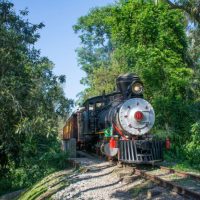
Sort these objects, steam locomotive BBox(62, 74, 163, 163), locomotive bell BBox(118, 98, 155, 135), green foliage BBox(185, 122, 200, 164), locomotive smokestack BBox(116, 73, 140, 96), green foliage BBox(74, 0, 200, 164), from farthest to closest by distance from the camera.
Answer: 1. green foliage BBox(74, 0, 200, 164)
2. green foliage BBox(185, 122, 200, 164)
3. locomotive smokestack BBox(116, 73, 140, 96)
4. locomotive bell BBox(118, 98, 155, 135)
5. steam locomotive BBox(62, 74, 163, 163)

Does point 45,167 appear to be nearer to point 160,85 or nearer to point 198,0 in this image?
point 160,85

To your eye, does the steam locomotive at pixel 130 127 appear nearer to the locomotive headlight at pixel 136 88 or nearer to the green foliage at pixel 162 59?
the locomotive headlight at pixel 136 88

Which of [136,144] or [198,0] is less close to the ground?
[198,0]

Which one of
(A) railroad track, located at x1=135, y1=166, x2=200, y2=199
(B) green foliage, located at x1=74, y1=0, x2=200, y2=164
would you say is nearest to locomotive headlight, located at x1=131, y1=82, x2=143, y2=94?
(A) railroad track, located at x1=135, y1=166, x2=200, y2=199

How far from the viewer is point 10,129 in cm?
1232

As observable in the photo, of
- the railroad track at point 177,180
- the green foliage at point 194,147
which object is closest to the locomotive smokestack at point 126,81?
the railroad track at point 177,180

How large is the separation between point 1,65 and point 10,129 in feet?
7.34

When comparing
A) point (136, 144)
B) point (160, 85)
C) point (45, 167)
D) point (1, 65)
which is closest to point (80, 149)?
point (160, 85)

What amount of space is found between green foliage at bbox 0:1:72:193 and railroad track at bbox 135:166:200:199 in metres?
3.07

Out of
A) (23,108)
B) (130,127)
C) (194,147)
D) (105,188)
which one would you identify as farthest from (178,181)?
(194,147)

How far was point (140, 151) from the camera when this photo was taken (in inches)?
532

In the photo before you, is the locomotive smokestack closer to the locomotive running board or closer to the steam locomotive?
the steam locomotive

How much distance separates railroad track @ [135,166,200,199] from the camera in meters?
8.78

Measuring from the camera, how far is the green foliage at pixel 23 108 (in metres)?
10.4
